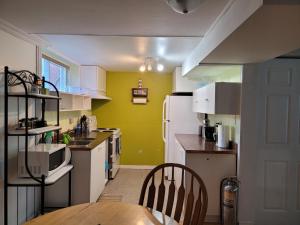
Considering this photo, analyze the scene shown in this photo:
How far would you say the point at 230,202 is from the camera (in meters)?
3.25

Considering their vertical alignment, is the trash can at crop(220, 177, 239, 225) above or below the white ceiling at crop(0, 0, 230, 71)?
below

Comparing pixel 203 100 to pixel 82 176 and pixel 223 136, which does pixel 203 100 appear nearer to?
pixel 223 136

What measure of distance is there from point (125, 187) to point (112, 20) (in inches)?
126

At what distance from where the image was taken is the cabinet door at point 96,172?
11.9 ft

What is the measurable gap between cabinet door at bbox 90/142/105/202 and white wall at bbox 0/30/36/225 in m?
0.76

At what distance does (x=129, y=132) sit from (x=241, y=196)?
11.5ft

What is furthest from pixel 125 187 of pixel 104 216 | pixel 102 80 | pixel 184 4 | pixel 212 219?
pixel 184 4

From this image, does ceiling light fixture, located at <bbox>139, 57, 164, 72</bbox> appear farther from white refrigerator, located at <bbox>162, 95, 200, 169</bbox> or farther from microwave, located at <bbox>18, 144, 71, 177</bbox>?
microwave, located at <bbox>18, 144, 71, 177</bbox>

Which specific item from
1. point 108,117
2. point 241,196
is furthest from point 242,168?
point 108,117

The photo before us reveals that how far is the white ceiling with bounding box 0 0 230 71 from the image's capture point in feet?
6.77

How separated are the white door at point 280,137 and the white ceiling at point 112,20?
1.03 meters

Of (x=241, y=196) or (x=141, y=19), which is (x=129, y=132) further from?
(x=141, y=19)

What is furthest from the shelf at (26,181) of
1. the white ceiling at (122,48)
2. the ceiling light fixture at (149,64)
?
the ceiling light fixture at (149,64)

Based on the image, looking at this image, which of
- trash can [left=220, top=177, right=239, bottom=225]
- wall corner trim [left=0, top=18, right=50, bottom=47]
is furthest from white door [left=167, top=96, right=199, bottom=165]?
wall corner trim [left=0, top=18, right=50, bottom=47]
